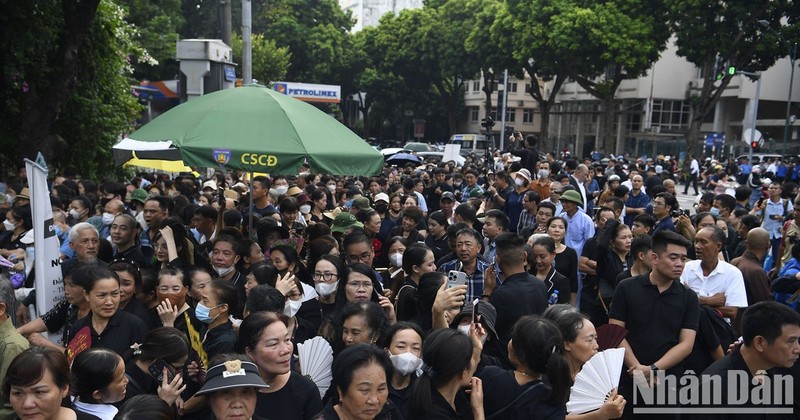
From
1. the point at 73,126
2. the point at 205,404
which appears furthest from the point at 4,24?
the point at 205,404

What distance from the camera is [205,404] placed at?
364 cm

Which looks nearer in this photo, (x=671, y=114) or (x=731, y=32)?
(x=731, y=32)

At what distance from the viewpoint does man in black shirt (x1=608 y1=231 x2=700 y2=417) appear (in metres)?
4.71

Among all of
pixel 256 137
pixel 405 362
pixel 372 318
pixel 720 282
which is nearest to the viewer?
pixel 405 362

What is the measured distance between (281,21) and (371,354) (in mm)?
48212

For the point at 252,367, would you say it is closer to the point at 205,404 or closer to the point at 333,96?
the point at 205,404

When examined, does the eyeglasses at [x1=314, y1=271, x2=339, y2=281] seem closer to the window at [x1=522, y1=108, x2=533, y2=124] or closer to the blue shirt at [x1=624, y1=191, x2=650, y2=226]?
the blue shirt at [x1=624, y1=191, x2=650, y2=226]

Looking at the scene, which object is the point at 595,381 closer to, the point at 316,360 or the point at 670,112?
the point at 316,360

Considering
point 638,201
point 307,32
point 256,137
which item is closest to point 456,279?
point 256,137

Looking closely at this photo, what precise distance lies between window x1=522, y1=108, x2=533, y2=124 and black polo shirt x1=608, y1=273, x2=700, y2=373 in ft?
199

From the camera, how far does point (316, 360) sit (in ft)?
13.6

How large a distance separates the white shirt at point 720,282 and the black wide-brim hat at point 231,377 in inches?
142

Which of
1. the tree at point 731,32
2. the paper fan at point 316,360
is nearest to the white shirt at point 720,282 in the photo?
the paper fan at point 316,360

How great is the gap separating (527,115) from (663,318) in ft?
201
